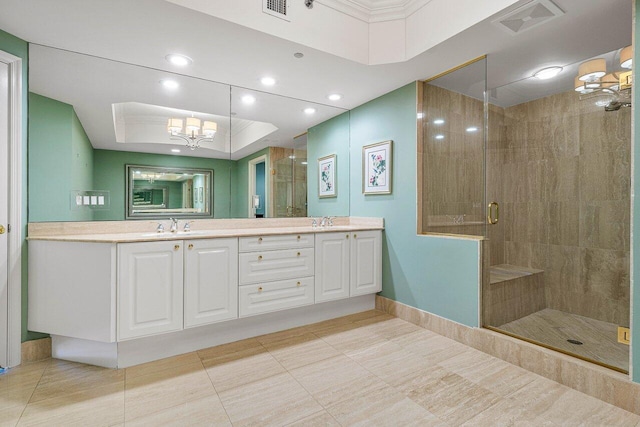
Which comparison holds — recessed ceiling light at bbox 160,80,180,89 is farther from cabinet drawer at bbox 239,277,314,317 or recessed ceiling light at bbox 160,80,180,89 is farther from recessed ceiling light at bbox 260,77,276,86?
cabinet drawer at bbox 239,277,314,317

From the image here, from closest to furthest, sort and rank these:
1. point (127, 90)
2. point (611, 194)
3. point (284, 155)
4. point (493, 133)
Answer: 1. point (611, 194)
2. point (127, 90)
3. point (493, 133)
4. point (284, 155)

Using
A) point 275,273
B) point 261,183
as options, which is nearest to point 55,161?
point 261,183

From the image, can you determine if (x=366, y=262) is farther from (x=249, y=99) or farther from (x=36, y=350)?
(x=36, y=350)

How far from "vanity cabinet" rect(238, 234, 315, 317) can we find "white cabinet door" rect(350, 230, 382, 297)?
0.50 metres

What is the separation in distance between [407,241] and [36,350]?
306 cm

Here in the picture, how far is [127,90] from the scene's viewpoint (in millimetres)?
2525

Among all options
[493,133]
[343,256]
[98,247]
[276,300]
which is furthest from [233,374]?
[493,133]

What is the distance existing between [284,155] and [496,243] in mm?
2254

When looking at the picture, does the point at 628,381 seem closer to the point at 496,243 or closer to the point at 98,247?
the point at 496,243

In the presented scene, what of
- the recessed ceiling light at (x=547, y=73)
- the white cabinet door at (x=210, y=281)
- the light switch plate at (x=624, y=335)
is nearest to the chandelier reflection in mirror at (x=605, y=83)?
the recessed ceiling light at (x=547, y=73)

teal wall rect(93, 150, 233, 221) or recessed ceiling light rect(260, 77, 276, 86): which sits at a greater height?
recessed ceiling light rect(260, 77, 276, 86)

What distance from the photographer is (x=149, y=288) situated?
2051mm

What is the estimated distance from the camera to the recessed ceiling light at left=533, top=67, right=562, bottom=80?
2551 mm

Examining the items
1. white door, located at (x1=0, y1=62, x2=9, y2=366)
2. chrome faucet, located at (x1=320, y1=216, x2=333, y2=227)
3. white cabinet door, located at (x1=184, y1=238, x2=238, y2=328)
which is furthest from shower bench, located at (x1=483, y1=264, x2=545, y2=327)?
white door, located at (x1=0, y1=62, x2=9, y2=366)
